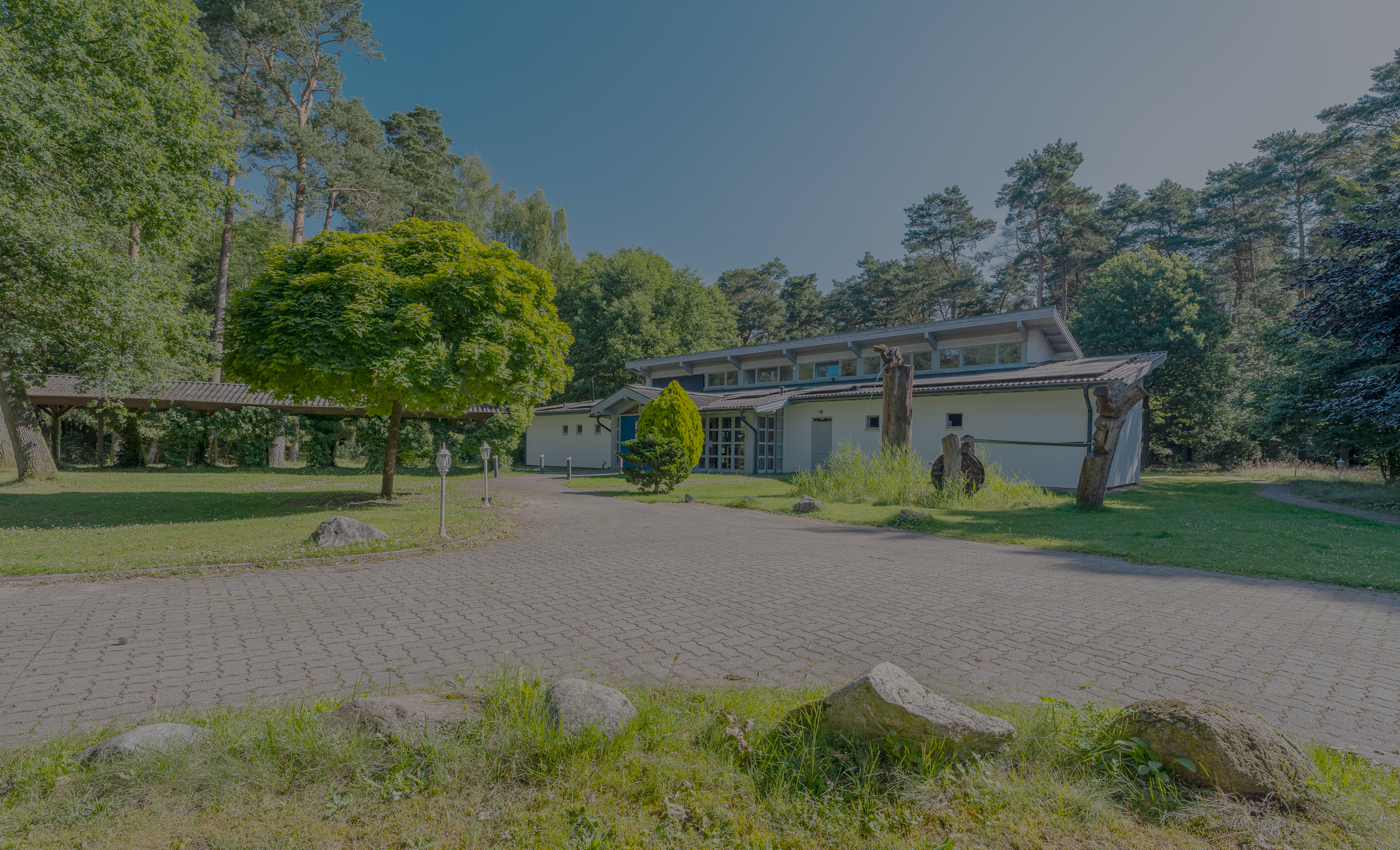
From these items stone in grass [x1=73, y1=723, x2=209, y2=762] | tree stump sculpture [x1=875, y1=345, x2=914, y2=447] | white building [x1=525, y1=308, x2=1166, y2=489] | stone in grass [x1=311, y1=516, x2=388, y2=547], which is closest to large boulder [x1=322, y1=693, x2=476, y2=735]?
stone in grass [x1=73, y1=723, x2=209, y2=762]

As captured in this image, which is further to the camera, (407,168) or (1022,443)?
(407,168)

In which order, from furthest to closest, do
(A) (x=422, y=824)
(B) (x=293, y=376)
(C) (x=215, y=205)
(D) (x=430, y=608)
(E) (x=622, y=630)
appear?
(C) (x=215, y=205) → (B) (x=293, y=376) → (D) (x=430, y=608) → (E) (x=622, y=630) → (A) (x=422, y=824)

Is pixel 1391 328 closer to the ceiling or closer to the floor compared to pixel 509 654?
closer to the ceiling

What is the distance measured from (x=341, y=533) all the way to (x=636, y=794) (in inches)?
274

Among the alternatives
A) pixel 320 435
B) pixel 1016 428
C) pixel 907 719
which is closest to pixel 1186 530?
pixel 1016 428

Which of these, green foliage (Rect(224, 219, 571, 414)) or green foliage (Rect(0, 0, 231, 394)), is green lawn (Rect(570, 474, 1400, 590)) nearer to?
green foliage (Rect(224, 219, 571, 414))

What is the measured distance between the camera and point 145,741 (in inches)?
99.7

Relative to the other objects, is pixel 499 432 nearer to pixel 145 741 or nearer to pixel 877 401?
pixel 877 401

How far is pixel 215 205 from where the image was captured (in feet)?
46.5

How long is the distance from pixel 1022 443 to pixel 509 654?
1688cm

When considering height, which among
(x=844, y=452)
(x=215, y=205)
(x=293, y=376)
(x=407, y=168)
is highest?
(x=407, y=168)

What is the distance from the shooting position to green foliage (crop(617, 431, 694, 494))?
50.3ft

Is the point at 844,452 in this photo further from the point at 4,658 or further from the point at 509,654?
the point at 4,658

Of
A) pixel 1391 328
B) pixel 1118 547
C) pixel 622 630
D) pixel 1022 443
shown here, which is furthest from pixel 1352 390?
pixel 622 630
